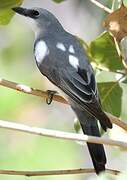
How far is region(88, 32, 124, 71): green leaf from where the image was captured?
2057 millimetres

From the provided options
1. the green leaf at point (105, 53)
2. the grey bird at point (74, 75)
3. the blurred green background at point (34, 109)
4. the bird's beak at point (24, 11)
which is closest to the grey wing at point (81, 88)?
the grey bird at point (74, 75)

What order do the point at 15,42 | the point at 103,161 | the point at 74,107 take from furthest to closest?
the point at 15,42, the point at 74,107, the point at 103,161

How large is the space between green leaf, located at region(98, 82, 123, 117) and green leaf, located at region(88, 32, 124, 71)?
6 centimetres

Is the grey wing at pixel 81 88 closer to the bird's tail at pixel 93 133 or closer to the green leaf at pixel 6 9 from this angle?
the bird's tail at pixel 93 133

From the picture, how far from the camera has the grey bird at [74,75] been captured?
2037 mm

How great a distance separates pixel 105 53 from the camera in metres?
2.10

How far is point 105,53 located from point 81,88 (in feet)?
0.54

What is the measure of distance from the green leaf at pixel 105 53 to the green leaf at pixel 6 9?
28 centimetres

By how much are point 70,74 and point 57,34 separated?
0.39m

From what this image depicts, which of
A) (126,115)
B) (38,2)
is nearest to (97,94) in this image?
(126,115)

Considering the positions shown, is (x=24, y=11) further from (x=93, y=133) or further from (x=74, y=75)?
(x=93, y=133)

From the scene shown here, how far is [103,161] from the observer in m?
1.99

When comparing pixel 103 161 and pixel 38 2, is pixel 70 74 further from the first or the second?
pixel 38 2

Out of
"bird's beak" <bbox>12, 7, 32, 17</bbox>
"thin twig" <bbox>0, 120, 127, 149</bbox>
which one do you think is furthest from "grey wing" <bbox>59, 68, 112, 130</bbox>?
"thin twig" <bbox>0, 120, 127, 149</bbox>
